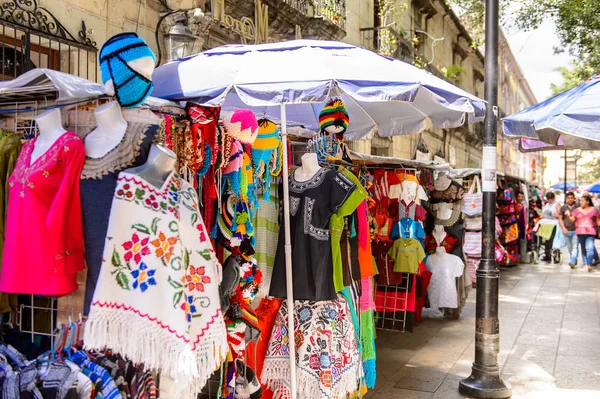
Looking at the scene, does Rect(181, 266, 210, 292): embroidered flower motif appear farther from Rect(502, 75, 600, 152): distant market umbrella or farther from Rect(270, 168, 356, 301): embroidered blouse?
Rect(502, 75, 600, 152): distant market umbrella

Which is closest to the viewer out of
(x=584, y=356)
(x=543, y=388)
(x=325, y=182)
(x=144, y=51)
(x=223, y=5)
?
(x=144, y=51)

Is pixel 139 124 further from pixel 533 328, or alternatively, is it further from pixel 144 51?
pixel 533 328

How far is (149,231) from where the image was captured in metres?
2.63

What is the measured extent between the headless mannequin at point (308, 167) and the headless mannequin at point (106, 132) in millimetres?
1750

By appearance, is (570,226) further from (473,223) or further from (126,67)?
(126,67)

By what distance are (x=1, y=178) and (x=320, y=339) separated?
2.40m

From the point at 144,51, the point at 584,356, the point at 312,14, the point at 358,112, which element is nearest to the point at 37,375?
the point at 144,51

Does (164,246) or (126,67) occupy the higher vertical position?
(126,67)

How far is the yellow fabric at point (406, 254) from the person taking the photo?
268 inches

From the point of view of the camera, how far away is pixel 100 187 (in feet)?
9.02

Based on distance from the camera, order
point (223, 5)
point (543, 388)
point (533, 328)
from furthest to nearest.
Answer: point (223, 5) < point (533, 328) < point (543, 388)

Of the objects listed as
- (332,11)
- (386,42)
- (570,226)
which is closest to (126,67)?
(332,11)

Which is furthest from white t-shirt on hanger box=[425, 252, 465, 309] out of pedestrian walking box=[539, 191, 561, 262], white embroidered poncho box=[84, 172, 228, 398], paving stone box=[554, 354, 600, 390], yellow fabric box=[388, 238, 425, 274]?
pedestrian walking box=[539, 191, 561, 262]

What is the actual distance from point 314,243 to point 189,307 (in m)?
1.62
